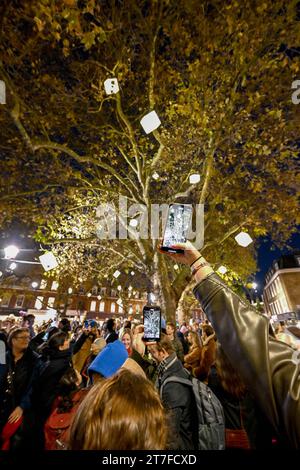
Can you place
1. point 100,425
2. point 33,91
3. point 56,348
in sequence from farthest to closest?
point 33,91 → point 56,348 → point 100,425

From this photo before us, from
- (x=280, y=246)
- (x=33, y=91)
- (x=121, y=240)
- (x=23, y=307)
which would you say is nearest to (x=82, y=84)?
(x=33, y=91)

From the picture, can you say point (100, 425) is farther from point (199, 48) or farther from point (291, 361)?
point (199, 48)

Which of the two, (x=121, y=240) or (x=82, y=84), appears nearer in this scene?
(x=82, y=84)

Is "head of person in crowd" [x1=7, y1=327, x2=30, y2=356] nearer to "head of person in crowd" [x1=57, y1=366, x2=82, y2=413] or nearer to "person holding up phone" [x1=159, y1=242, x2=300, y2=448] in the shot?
"head of person in crowd" [x1=57, y1=366, x2=82, y2=413]

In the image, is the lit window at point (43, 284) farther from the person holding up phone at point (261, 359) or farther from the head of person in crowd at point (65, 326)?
the person holding up phone at point (261, 359)

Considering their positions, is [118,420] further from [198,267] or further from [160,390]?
[160,390]

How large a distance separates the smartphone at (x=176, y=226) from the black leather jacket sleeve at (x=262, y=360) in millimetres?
550

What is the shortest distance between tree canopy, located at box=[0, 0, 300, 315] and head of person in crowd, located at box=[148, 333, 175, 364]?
421 cm

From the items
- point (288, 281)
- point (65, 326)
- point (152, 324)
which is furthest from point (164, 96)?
point (288, 281)

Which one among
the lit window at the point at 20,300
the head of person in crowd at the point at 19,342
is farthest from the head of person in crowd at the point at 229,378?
the lit window at the point at 20,300
